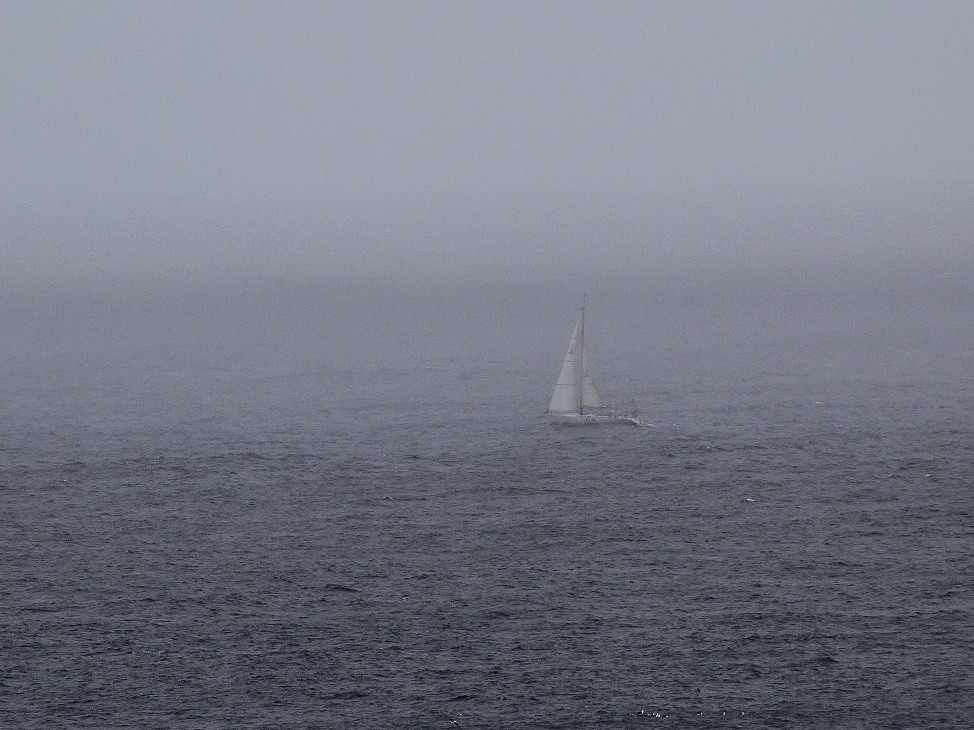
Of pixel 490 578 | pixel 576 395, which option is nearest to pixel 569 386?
pixel 576 395

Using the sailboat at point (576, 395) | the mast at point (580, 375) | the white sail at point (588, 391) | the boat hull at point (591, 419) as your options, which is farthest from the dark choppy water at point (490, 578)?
the mast at point (580, 375)

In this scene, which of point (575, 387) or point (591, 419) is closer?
point (591, 419)

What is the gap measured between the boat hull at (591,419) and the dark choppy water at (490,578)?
201 inches

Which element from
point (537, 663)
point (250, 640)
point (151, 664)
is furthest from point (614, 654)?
point (151, 664)

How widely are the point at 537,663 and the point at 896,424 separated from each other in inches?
3951

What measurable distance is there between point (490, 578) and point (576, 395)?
237ft

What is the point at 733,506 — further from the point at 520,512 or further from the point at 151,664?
the point at 151,664

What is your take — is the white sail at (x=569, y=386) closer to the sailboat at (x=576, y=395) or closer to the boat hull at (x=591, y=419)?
the sailboat at (x=576, y=395)

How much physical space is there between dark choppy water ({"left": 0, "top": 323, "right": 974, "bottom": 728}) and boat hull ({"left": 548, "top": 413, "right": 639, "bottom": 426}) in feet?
16.8

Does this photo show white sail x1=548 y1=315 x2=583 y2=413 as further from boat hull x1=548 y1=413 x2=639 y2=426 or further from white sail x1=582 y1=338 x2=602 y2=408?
boat hull x1=548 y1=413 x2=639 y2=426

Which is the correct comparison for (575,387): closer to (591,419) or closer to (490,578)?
(591,419)

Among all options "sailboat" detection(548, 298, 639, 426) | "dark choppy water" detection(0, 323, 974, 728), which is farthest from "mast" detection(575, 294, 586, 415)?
"dark choppy water" detection(0, 323, 974, 728)

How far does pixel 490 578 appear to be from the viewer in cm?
12688

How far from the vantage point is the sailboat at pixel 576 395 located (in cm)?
19462
